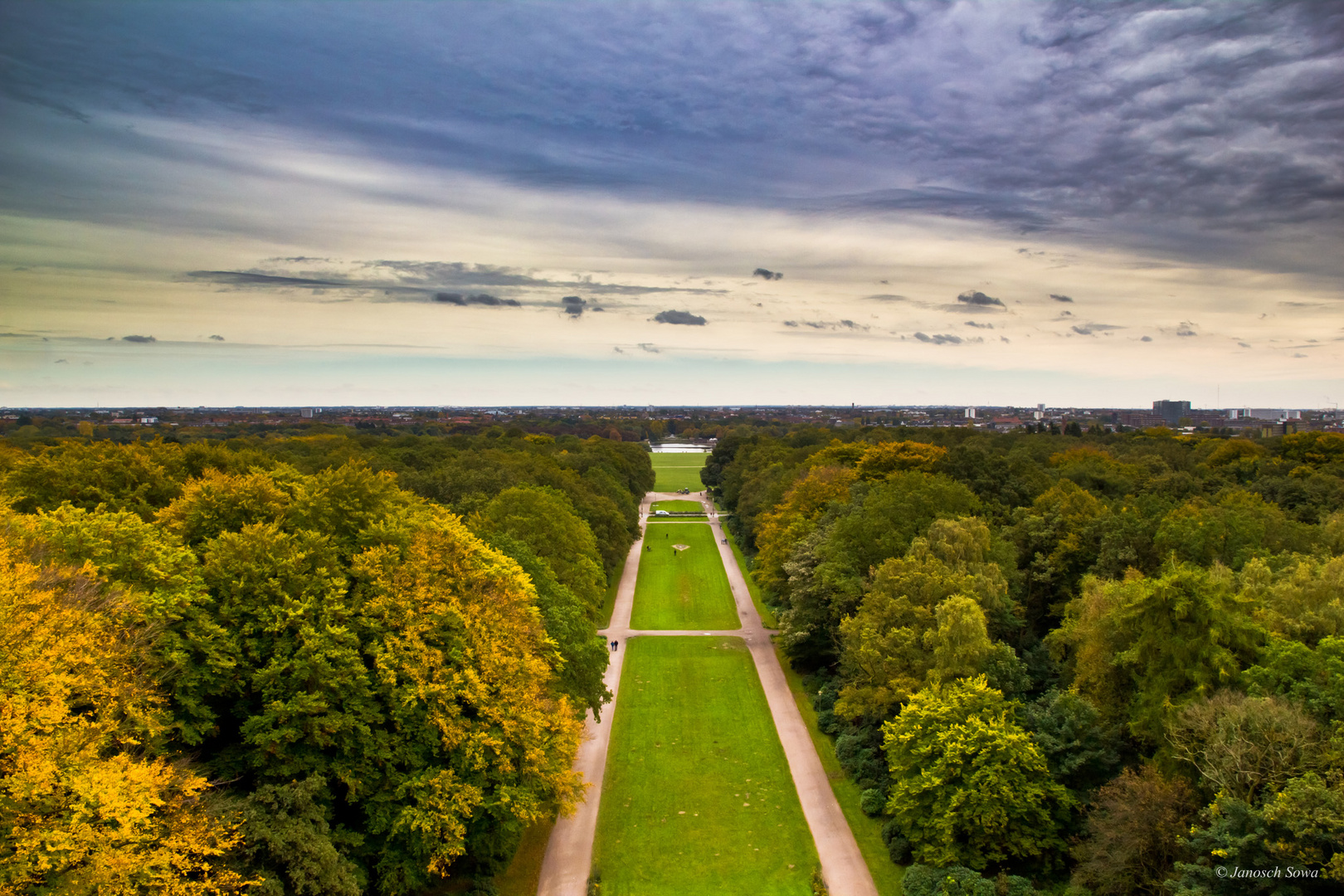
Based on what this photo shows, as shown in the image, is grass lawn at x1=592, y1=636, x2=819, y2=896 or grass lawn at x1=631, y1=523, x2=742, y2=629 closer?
grass lawn at x1=592, y1=636, x2=819, y2=896

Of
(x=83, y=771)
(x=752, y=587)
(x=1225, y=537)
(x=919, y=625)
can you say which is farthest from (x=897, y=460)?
(x=83, y=771)

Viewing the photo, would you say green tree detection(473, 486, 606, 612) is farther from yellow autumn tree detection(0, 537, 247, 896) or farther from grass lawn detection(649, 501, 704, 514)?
grass lawn detection(649, 501, 704, 514)

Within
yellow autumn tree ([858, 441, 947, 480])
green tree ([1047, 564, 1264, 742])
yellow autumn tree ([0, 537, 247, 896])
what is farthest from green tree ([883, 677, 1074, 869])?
yellow autumn tree ([858, 441, 947, 480])

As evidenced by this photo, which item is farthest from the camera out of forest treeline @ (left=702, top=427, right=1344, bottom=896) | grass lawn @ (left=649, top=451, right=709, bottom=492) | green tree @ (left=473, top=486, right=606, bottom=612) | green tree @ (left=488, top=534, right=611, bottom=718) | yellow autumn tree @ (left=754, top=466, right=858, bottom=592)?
grass lawn @ (left=649, top=451, right=709, bottom=492)

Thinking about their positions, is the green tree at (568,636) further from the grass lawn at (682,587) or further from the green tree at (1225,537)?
the green tree at (1225,537)

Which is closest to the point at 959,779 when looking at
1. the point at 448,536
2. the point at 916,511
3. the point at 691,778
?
the point at 691,778

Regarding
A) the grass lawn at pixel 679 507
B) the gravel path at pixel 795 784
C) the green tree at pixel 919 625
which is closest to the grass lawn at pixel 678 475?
the grass lawn at pixel 679 507

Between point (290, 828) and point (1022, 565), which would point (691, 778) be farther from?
point (1022, 565)
